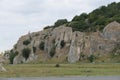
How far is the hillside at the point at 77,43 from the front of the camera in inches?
5994

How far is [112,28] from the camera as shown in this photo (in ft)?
512

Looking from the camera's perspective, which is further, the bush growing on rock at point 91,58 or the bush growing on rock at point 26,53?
the bush growing on rock at point 26,53

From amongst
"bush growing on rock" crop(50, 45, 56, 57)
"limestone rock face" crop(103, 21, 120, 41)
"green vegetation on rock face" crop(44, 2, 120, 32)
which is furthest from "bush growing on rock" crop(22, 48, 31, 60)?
"limestone rock face" crop(103, 21, 120, 41)

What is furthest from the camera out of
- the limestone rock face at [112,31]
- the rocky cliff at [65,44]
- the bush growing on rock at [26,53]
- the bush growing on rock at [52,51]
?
the bush growing on rock at [26,53]

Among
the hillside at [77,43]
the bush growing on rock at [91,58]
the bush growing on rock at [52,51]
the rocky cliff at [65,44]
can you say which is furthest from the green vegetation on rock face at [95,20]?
the bush growing on rock at [91,58]

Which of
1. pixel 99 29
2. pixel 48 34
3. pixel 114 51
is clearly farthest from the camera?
pixel 48 34

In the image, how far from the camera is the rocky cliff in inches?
6048

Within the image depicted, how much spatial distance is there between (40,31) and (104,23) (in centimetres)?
Result: 3336

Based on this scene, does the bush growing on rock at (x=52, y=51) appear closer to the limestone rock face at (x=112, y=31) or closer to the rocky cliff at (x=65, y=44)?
the rocky cliff at (x=65, y=44)

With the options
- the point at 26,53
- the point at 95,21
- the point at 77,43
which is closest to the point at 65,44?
the point at 77,43

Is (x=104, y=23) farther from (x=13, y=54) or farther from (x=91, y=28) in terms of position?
(x=13, y=54)

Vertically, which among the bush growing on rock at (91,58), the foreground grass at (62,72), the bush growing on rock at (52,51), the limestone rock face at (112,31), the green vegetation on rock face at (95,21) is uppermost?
the green vegetation on rock face at (95,21)

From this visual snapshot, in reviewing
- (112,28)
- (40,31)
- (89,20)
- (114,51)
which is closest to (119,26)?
(112,28)

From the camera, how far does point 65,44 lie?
16862 cm
